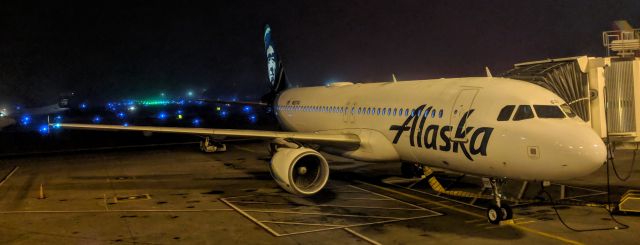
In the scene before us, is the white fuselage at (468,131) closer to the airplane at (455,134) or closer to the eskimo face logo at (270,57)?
the airplane at (455,134)

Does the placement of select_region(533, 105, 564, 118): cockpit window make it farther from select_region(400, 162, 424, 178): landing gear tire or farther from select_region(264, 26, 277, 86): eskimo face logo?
select_region(264, 26, 277, 86): eskimo face logo

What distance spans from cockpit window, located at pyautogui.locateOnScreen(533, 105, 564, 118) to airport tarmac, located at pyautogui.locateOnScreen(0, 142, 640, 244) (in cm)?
277

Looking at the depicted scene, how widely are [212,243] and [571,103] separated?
10.5 metres

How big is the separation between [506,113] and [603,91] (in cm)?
403

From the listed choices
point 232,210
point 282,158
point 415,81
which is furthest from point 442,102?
point 232,210

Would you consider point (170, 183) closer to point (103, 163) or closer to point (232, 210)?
point (232, 210)

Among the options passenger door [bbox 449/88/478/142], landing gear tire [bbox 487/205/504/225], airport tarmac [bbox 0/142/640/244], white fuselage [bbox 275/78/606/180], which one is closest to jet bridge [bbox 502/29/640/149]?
white fuselage [bbox 275/78/606/180]

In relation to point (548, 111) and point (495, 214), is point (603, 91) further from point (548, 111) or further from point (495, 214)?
point (495, 214)

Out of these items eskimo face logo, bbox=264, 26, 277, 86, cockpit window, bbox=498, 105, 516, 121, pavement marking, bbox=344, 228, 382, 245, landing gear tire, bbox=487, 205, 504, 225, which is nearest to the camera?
pavement marking, bbox=344, 228, 382, 245

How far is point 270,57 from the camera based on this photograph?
1395 inches

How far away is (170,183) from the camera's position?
2147cm

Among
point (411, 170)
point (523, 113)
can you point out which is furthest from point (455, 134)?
point (411, 170)

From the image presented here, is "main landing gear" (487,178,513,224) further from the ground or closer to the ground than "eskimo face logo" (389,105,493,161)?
closer to the ground

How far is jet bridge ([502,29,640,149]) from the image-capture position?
14.6 m
